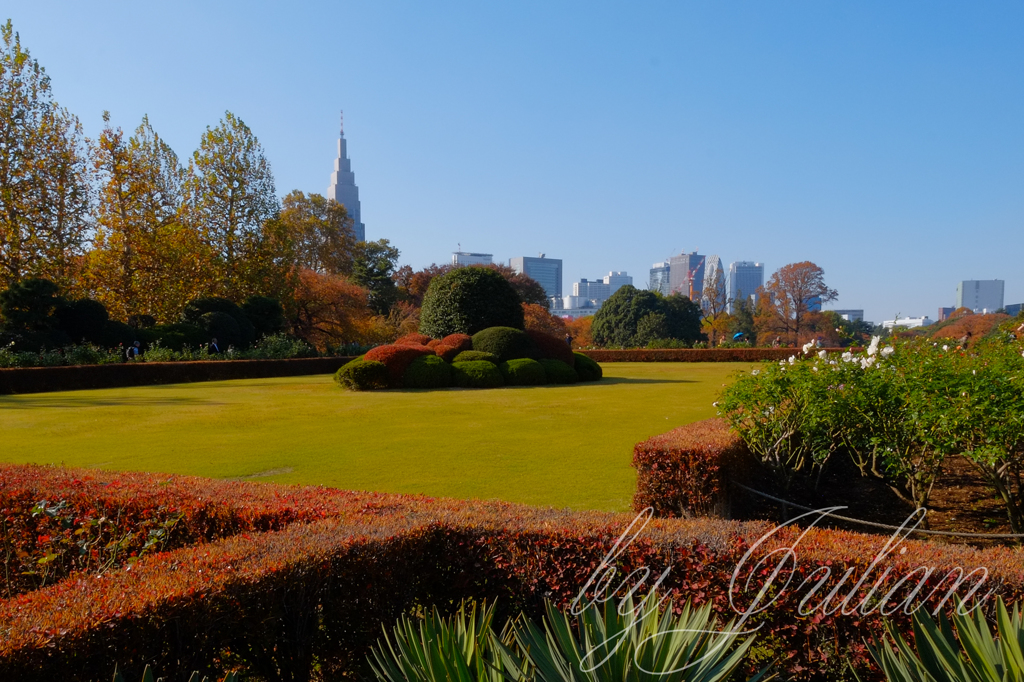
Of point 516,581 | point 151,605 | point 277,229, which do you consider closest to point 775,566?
point 516,581

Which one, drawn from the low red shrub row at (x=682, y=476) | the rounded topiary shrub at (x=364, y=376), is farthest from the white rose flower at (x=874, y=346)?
the rounded topiary shrub at (x=364, y=376)

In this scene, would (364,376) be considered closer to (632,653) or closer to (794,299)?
(632,653)

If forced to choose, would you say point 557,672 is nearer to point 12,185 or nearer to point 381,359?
point 381,359

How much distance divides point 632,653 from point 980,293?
170044mm

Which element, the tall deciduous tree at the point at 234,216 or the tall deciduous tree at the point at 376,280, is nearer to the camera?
the tall deciduous tree at the point at 234,216

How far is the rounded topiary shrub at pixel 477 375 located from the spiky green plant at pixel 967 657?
48.3ft

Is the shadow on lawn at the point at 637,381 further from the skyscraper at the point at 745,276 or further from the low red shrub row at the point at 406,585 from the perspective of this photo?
the skyscraper at the point at 745,276

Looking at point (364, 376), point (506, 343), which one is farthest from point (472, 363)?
point (364, 376)

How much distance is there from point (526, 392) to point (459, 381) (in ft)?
7.90

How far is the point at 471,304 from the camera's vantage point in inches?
802

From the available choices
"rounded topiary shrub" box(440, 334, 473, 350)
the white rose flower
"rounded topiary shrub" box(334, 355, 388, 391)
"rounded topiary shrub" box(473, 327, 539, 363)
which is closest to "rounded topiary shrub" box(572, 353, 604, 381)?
"rounded topiary shrub" box(473, 327, 539, 363)

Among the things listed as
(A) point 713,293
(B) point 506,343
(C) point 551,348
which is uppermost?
(A) point 713,293

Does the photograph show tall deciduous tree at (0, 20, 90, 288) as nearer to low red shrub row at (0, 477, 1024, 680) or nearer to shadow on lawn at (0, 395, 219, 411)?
shadow on lawn at (0, 395, 219, 411)

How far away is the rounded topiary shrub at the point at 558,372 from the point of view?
17.6 metres
